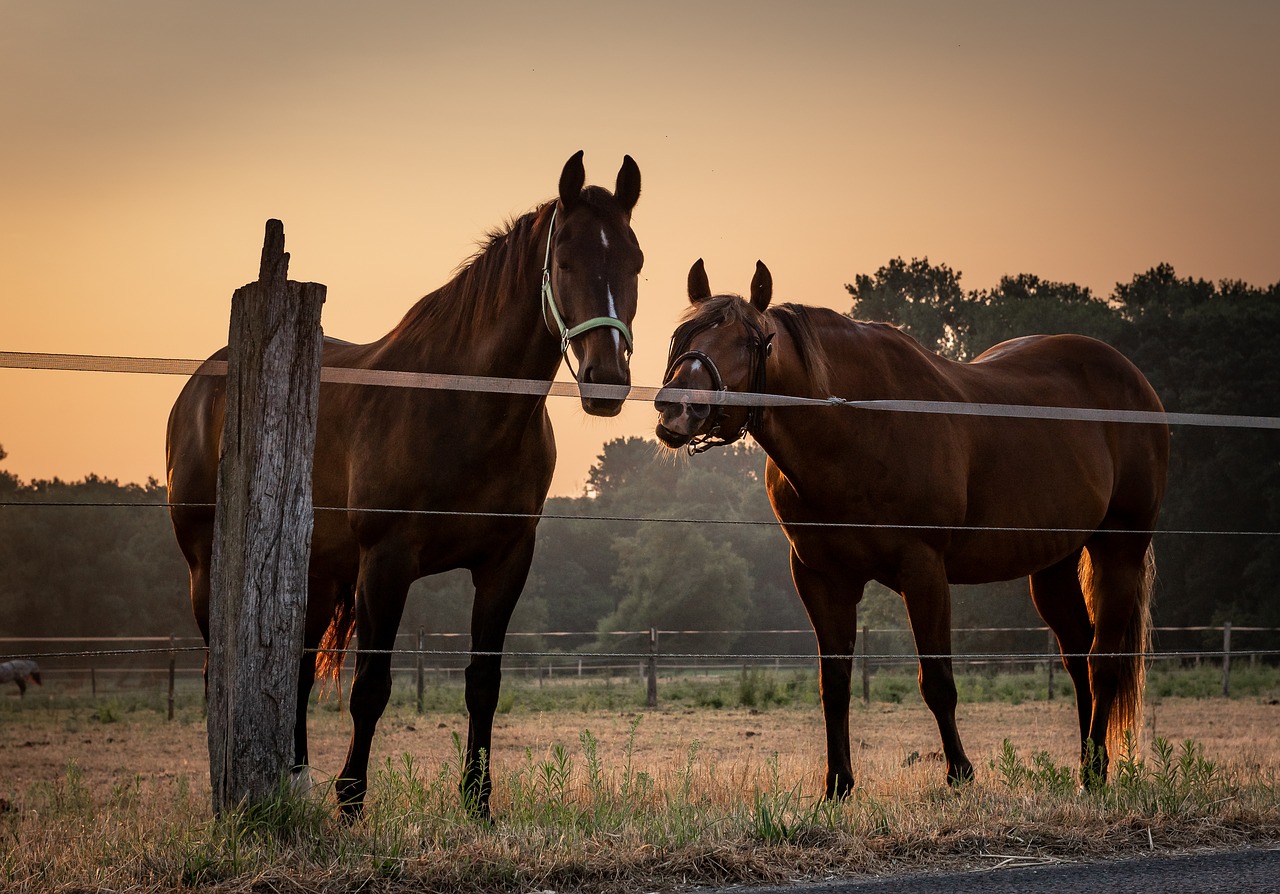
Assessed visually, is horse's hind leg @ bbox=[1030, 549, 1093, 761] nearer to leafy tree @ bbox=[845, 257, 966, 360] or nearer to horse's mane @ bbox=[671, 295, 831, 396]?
horse's mane @ bbox=[671, 295, 831, 396]

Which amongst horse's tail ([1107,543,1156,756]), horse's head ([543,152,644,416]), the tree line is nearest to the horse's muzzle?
horse's head ([543,152,644,416])

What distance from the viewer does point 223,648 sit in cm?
379

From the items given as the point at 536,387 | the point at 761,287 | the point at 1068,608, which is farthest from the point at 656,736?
the point at 536,387

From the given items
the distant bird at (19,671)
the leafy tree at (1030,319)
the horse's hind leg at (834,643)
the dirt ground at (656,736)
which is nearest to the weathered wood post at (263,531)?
the horse's hind leg at (834,643)

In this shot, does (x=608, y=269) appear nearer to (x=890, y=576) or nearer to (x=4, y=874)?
(x=890, y=576)

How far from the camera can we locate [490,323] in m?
5.07

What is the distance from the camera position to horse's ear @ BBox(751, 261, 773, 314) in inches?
213

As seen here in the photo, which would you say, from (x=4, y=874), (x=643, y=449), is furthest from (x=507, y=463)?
(x=643, y=449)

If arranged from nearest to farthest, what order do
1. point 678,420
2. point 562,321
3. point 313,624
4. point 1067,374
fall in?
1. point 562,321
2. point 678,420
3. point 313,624
4. point 1067,374

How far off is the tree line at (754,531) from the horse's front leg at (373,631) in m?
9.68

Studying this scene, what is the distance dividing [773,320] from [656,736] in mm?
10520

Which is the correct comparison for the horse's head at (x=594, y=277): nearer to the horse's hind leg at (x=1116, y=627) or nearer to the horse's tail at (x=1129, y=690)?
the horse's hind leg at (x=1116, y=627)

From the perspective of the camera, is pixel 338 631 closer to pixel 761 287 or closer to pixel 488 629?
pixel 488 629

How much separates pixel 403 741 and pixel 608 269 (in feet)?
36.2
